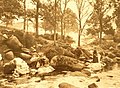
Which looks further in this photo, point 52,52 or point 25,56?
point 52,52

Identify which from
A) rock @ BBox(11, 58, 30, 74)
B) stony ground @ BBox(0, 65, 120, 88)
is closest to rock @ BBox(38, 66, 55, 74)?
rock @ BBox(11, 58, 30, 74)

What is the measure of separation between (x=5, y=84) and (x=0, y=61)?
6850 millimetres

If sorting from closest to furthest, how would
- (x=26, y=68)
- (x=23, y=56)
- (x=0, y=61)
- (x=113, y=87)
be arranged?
(x=113, y=87) → (x=26, y=68) → (x=0, y=61) → (x=23, y=56)

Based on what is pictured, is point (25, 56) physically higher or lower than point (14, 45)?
lower

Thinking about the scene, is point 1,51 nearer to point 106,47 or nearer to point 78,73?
point 78,73

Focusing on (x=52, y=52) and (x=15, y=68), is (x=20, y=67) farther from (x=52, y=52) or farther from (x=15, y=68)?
(x=52, y=52)

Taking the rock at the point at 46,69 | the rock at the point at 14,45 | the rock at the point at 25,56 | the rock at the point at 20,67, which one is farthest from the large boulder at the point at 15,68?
the rock at the point at 14,45

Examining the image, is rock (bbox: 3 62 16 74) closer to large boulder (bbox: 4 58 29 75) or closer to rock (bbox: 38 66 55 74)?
large boulder (bbox: 4 58 29 75)

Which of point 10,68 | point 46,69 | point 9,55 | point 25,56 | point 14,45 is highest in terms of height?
point 14,45

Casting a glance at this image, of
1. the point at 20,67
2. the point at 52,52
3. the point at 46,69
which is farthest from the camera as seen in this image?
the point at 52,52

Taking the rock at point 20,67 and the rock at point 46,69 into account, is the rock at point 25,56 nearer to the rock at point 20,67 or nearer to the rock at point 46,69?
the rock at point 46,69

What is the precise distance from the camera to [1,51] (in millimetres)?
25312

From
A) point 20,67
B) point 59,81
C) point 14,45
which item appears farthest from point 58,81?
point 14,45

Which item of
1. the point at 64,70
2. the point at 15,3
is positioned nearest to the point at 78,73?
the point at 64,70
